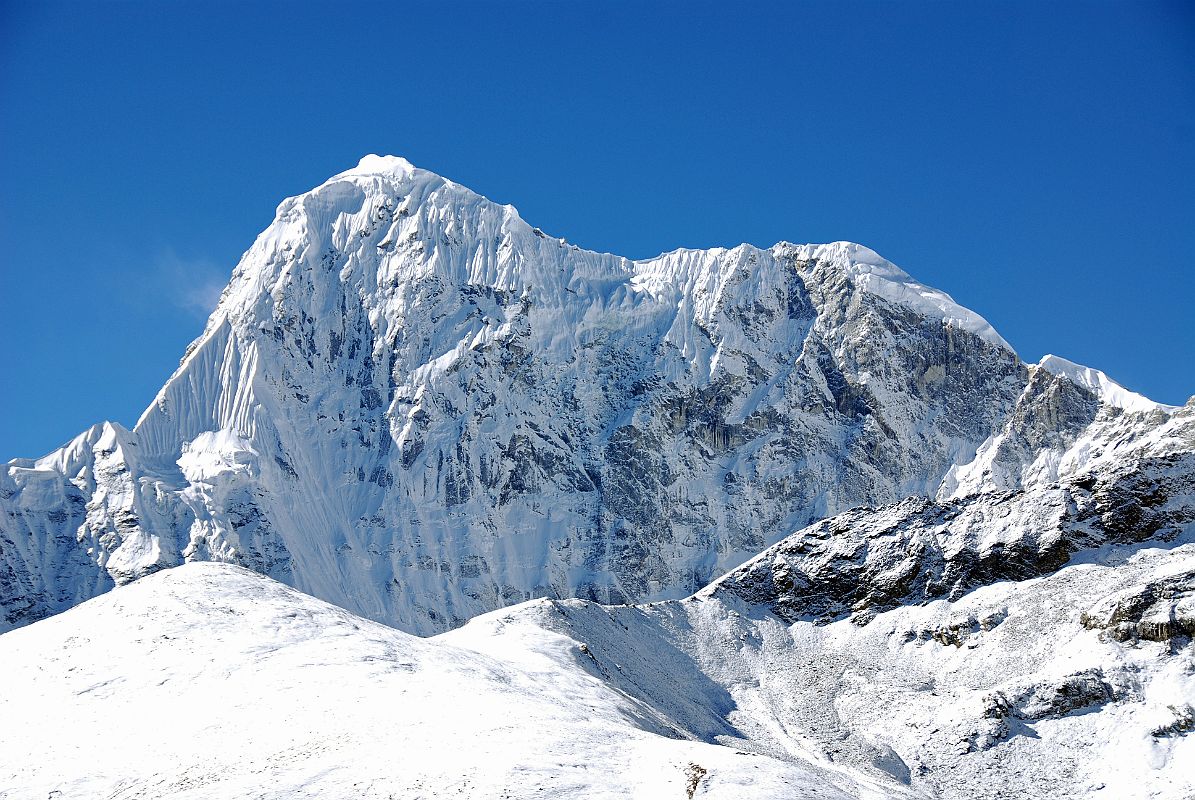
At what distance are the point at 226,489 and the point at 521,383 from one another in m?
49.2

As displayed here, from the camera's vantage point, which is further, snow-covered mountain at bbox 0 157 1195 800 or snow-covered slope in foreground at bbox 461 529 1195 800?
snow-covered slope in foreground at bbox 461 529 1195 800

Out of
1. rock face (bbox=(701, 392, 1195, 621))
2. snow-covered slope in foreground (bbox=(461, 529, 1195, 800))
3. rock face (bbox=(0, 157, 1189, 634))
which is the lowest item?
snow-covered slope in foreground (bbox=(461, 529, 1195, 800))

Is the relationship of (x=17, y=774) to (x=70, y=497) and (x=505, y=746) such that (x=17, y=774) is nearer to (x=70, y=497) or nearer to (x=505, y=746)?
(x=505, y=746)

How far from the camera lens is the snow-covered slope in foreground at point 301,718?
1833 inches

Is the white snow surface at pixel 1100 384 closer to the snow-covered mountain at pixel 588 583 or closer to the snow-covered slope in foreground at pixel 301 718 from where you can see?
the snow-covered mountain at pixel 588 583

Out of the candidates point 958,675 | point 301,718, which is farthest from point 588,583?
point 301,718

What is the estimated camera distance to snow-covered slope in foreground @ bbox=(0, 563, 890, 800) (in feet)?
153

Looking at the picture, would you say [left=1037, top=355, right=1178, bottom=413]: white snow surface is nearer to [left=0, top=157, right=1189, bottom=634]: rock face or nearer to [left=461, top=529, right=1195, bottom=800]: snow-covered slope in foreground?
[left=0, top=157, right=1189, bottom=634]: rock face

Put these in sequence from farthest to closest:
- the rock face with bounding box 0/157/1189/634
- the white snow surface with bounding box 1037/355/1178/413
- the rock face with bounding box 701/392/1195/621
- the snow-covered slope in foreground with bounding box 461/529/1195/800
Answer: the white snow surface with bounding box 1037/355/1178/413, the rock face with bounding box 0/157/1189/634, the rock face with bounding box 701/392/1195/621, the snow-covered slope in foreground with bounding box 461/529/1195/800

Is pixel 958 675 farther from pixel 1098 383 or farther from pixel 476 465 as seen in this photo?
pixel 1098 383

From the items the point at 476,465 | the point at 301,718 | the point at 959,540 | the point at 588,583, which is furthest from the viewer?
the point at 476,465

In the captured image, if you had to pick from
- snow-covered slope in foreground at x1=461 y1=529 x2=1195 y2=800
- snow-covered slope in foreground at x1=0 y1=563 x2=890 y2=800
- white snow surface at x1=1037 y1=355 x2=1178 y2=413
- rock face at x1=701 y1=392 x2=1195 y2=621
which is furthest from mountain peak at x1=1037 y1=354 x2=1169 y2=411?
snow-covered slope in foreground at x1=0 y1=563 x2=890 y2=800

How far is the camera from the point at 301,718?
53906 millimetres

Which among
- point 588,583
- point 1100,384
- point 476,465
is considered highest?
point 1100,384
